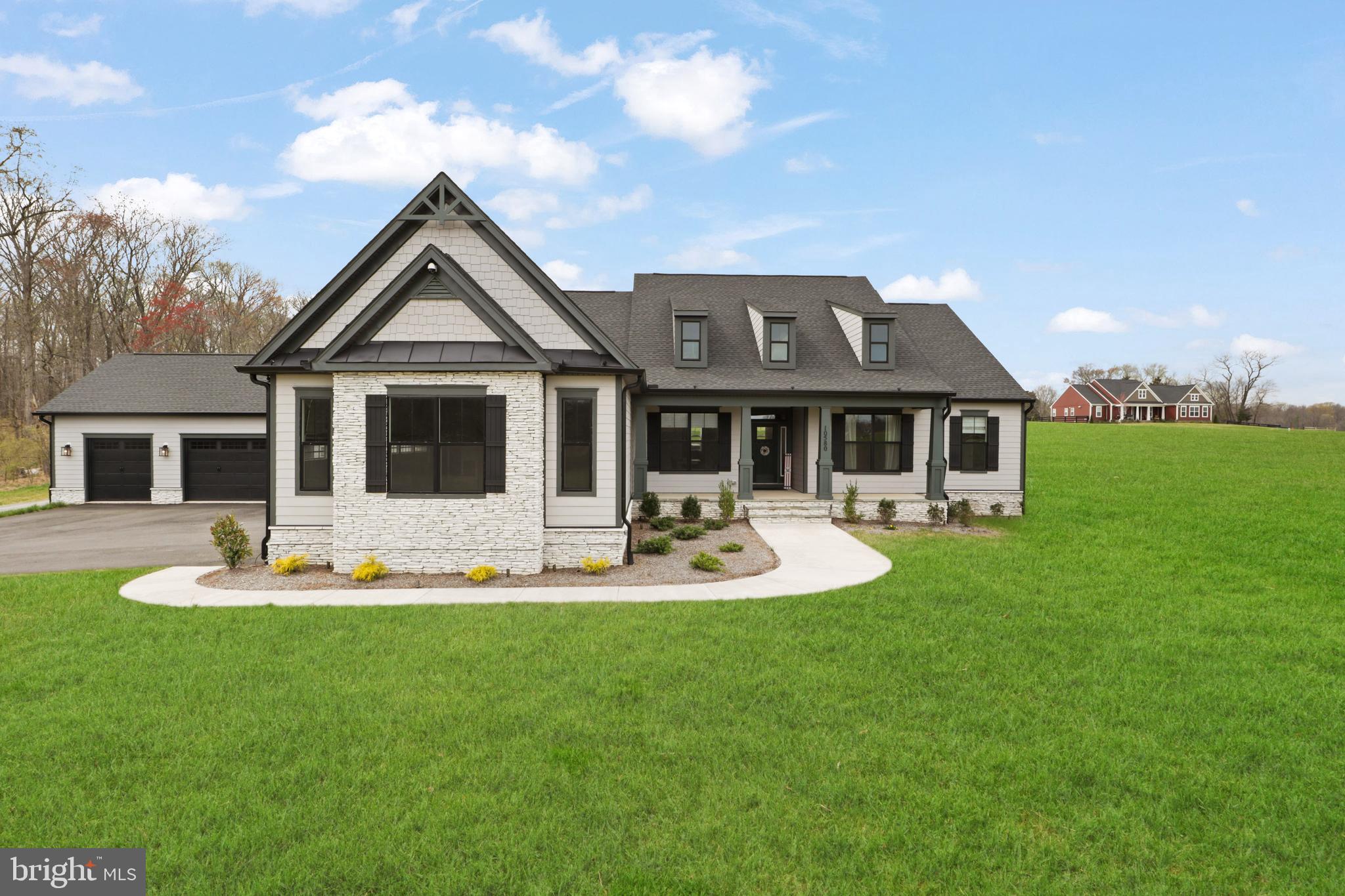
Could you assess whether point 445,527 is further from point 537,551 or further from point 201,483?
point 201,483

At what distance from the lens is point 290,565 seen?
11.3 m

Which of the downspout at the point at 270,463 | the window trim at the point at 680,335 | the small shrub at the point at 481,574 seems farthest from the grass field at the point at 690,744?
the window trim at the point at 680,335

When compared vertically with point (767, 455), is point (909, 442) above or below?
above

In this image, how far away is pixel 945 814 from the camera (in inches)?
165

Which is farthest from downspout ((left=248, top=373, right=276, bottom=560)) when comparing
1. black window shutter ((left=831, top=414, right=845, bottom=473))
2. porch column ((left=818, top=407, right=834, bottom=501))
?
black window shutter ((left=831, top=414, right=845, bottom=473))

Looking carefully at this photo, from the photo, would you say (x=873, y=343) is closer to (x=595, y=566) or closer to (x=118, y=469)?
(x=595, y=566)

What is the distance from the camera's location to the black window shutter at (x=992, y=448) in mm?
19438

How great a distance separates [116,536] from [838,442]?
19.4 metres

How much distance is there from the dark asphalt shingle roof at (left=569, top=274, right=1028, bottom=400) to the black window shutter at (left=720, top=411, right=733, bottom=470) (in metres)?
1.57

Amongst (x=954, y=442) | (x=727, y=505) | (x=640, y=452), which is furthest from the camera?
(x=954, y=442)

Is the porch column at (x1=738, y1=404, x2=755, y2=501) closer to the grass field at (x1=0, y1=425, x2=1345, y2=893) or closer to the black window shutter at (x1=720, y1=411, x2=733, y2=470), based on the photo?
the black window shutter at (x1=720, y1=411, x2=733, y2=470)

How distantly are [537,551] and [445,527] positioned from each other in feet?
5.60

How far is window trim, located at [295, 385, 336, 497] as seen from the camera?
1189 centimetres

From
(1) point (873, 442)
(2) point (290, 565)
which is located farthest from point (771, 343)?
(2) point (290, 565)
